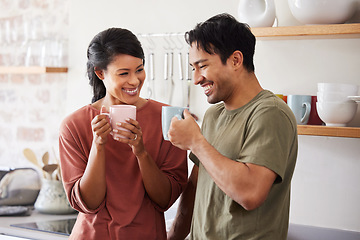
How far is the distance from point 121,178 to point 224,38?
1.70ft

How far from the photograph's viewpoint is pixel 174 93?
7.93 feet

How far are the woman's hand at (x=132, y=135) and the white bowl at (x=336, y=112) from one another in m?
0.81

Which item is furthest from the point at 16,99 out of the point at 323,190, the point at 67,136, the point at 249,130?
the point at 249,130

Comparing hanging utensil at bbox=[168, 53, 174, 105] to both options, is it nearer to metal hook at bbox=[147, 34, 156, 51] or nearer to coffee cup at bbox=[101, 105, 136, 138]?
metal hook at bbox=[147, 34, 156, 51]

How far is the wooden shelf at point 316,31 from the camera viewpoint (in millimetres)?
1832

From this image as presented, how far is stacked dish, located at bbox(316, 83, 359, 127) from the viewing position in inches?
72.1

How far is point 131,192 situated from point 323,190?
1008 millimetres

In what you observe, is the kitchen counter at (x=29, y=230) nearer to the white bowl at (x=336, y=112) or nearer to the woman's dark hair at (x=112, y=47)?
the woman's dark hair at (x=112, y=47)

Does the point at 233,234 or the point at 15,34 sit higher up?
the point at 15,34

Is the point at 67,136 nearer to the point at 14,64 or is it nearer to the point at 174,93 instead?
the point at 174,93

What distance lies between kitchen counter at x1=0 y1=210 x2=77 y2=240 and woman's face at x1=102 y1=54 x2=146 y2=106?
34.6 inches

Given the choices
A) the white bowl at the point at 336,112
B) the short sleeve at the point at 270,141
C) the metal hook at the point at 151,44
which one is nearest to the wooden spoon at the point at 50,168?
the metal hook at the point at 151,44

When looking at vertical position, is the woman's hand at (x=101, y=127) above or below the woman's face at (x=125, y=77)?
below

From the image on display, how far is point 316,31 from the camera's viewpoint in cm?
188
